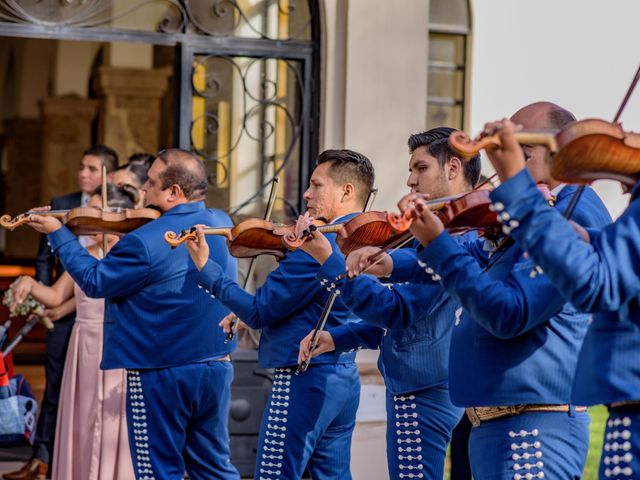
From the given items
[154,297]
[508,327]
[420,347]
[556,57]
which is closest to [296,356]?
[420,347]

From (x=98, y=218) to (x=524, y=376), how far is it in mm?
2906

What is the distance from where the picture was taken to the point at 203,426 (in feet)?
18.5

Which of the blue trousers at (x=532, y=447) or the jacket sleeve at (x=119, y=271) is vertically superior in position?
the jacket sleeve at (x=119, y=271)

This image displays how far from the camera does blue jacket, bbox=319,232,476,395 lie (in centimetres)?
418

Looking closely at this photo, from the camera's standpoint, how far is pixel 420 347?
14.6 ft

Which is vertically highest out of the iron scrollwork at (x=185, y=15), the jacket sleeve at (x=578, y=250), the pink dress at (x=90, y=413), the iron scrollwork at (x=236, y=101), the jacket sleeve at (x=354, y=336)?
the iron scrollwork at (x=185, y=15)

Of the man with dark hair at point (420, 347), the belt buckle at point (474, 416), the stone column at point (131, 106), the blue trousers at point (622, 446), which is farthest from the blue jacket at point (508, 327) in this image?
the stone column at point (131, 106)

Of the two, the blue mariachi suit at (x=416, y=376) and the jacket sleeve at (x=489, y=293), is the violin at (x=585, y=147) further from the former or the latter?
the blue mariachi suit at (x=416, y=376)

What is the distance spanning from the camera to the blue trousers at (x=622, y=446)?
2.84 meters

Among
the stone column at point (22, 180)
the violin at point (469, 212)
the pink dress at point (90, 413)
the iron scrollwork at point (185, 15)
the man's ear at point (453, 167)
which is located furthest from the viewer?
the stone column at point (22, 180)

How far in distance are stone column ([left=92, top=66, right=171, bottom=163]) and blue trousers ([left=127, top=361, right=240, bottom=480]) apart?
8.12m

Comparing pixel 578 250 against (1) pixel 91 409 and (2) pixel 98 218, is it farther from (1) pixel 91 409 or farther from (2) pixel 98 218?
(1) pixel 91 409

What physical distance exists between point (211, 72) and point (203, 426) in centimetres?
272

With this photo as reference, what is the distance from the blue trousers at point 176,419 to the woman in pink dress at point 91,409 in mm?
854
